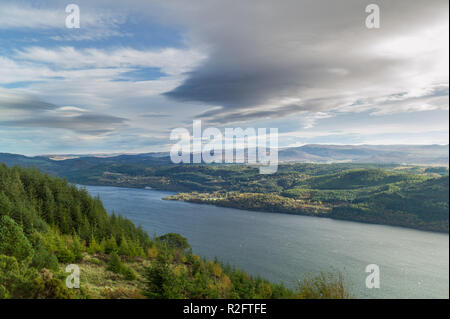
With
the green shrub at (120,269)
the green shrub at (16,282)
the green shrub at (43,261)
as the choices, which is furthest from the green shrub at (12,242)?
the green shrub at (120,269)

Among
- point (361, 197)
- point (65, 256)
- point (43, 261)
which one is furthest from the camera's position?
point (361, 197)

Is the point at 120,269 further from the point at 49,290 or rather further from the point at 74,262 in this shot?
the point at 49,290

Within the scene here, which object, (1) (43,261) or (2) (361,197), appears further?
(2) (361,197)

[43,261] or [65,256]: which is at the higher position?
[43,261]

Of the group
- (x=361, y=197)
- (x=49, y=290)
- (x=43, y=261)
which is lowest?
(x=361, y=197)

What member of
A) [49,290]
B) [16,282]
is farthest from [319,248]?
[16,282]

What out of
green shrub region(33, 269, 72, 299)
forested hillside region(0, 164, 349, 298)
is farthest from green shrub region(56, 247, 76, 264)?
green shrub region(33, 269, 72, 299)
